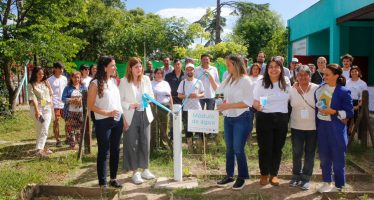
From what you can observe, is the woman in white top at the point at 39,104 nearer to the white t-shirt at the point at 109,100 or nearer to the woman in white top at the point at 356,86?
the white t-shirt at the point at 109,100

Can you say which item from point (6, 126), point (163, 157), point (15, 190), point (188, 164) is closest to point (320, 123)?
point (188, 164)

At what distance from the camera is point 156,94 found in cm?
782

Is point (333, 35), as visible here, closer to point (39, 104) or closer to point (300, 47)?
point (300, 47)

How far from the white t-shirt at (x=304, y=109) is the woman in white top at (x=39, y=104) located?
4671mm

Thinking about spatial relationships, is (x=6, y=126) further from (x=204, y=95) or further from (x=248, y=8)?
(x=248, y=8)

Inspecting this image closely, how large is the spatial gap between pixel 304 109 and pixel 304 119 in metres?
0.13

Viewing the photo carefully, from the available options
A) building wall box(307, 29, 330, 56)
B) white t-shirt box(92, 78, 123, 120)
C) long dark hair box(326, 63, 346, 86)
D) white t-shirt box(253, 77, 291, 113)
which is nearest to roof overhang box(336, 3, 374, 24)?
building wall box(307, 29, 330, 56)

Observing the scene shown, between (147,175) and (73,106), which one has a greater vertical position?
(73,106)

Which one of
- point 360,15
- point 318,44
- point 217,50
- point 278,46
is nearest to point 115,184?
point 360,15

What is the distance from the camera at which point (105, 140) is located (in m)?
5.33

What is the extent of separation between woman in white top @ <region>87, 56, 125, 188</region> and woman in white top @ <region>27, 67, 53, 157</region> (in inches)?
110

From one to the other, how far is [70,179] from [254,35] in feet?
116

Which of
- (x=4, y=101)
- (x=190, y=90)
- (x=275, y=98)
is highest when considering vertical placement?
(x=190, y=90)

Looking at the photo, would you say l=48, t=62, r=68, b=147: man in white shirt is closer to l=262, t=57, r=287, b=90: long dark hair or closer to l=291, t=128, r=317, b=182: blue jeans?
l=262, t=57, r=287, b=90: long dark hair
